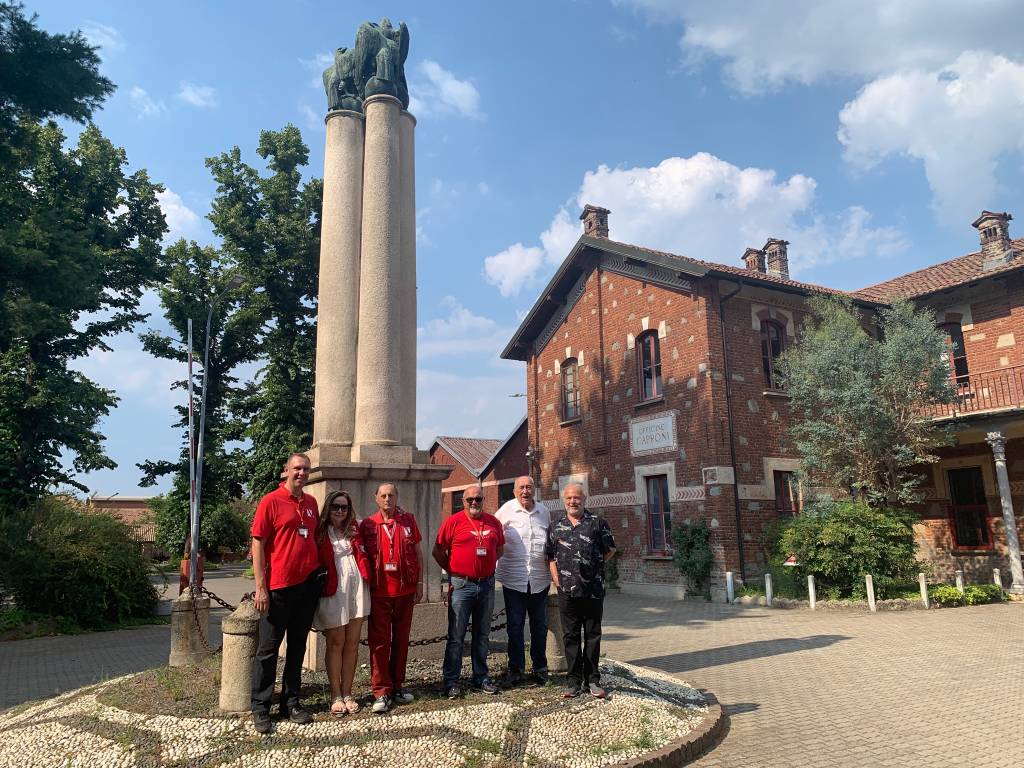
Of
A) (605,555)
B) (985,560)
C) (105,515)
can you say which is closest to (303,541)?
(605,555)

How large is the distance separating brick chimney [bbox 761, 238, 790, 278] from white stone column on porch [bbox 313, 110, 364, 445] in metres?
16.4

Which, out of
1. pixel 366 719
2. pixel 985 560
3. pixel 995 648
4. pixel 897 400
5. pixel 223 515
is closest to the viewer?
pixel 366 719

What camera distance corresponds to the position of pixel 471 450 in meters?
31.4

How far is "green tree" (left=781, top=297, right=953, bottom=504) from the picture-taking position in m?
14.3

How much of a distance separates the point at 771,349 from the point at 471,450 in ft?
55.1

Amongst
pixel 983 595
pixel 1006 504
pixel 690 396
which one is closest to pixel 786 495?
pixel 690 396

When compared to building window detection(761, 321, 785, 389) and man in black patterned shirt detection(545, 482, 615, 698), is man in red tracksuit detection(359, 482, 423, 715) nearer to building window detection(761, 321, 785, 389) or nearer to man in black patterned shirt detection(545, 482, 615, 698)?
man in black patterned shirt detection(545, 482, 615, 698)

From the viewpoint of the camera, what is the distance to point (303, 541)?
482cm

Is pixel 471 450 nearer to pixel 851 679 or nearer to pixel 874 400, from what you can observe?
pixel 874 400

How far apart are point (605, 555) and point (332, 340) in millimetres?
3755

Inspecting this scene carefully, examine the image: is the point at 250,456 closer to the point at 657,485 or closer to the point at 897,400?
the point at 657,485

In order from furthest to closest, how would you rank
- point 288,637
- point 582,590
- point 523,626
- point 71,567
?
point 71,567, point 523,626, point 582,590, point 288,637

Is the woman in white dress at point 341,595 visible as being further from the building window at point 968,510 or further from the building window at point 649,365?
the building window at point 968,510

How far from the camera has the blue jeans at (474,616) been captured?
17.9ft
